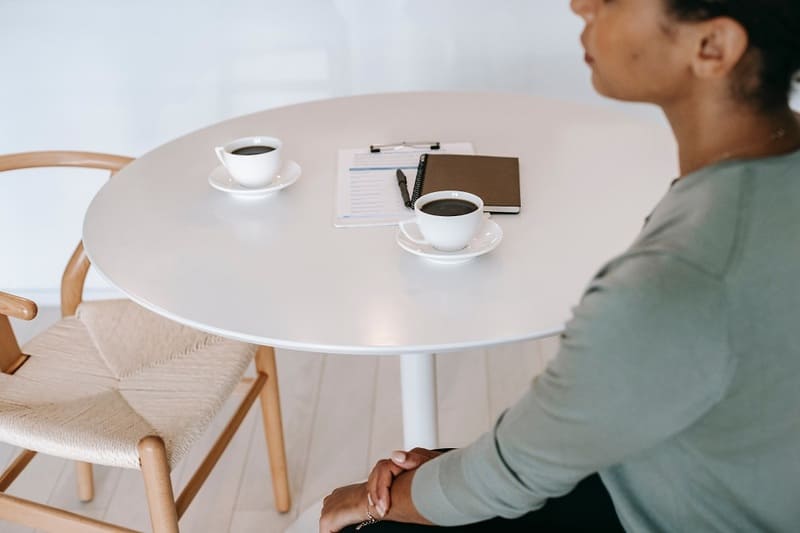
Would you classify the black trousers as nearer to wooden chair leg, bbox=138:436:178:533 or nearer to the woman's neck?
wooden chair leg, bbox=138:436:178:533

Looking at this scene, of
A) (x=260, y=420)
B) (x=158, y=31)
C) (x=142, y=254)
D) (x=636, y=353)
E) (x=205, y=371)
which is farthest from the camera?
(x=158, y=31)

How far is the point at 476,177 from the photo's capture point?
4.42 feet

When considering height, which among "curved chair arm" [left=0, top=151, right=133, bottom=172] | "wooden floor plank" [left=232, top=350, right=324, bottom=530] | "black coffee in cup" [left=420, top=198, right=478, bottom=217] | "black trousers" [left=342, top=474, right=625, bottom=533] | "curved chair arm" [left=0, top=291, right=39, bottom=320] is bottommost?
"wooden floor plank" [left=232, top=350, right=324, bottom=530]

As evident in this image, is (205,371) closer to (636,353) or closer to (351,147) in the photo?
(351,147)

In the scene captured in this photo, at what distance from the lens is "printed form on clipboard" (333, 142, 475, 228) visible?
129cm

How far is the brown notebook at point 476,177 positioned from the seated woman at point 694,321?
16.9 inches

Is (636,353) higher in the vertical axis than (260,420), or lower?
higher

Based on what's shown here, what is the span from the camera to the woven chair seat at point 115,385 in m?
1.33

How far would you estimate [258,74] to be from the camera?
2361 millimetres

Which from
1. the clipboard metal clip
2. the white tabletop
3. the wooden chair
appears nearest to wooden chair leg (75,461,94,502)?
the wooden chair

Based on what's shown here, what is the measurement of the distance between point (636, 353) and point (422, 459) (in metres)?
0.44

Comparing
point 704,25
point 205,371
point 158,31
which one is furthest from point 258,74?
point 704,25

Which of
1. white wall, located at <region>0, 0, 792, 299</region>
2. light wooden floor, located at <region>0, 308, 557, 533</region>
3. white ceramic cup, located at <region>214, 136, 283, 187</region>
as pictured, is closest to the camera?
white ceramic cup, located at <region>214, 136, 283, 187</region>

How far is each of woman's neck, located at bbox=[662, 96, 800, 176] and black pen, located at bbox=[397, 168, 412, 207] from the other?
22.4 inches
